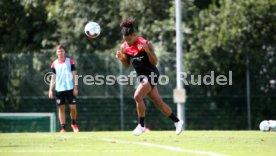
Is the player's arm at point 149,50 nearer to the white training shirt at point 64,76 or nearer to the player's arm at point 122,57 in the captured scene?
the player's arm at point 122,57

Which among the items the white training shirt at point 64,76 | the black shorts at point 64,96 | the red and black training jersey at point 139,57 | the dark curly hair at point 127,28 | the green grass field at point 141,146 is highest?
the dark curly hair at point 127,28

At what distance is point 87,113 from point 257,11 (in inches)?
269

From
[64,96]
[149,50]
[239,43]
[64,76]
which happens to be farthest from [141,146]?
[239,43]

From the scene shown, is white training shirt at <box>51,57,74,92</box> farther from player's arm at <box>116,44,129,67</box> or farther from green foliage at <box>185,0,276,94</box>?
green foliage at <box>185,0,276,94</box>

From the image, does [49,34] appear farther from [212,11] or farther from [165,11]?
[212,11]

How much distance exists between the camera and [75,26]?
1117 inches

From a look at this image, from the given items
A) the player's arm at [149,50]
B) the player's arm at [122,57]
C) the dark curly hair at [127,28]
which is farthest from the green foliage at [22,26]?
the player's arm at [149,50]

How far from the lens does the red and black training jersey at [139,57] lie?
12.9 m

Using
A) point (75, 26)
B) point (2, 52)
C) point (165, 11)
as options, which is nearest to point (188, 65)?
point (165, 11)

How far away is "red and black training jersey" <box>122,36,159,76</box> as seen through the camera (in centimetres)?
1291

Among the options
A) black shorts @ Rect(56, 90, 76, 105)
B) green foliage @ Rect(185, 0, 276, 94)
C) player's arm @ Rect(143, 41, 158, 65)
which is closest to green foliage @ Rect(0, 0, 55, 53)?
green foliage @ Rect(185, 0, 276, 94)

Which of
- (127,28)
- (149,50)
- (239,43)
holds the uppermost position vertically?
(127,28)

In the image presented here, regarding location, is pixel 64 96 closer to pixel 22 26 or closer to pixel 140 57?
pixel 140 57

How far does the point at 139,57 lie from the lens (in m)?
12.9
